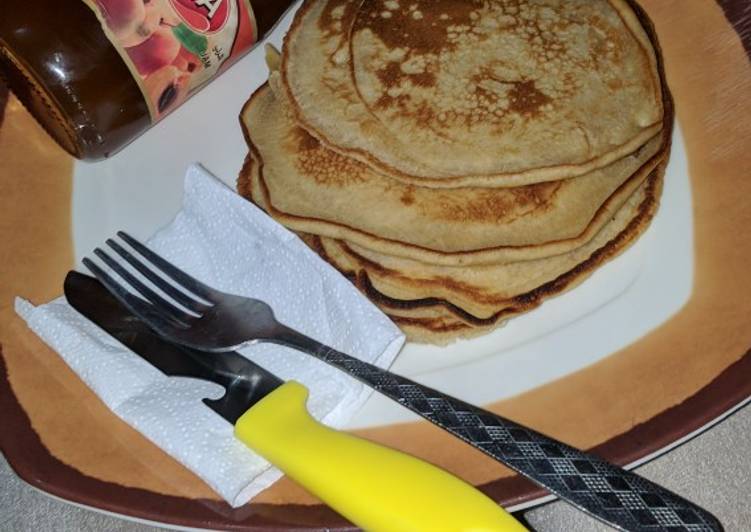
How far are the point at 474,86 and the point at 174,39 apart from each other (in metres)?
0.45

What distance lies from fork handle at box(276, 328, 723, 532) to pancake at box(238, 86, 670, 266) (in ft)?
Result: 0.56

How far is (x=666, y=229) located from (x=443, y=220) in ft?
1.05

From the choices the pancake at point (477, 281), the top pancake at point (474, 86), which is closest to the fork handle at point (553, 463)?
the pancake at point (477, 281)

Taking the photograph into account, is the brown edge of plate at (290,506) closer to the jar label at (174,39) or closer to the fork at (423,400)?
the fork at (423,400)

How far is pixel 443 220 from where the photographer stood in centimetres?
122

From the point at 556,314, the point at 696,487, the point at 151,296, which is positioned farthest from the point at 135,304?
the point at 696,487

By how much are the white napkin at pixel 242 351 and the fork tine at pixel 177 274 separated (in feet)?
0.08

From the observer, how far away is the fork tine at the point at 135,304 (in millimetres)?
1228

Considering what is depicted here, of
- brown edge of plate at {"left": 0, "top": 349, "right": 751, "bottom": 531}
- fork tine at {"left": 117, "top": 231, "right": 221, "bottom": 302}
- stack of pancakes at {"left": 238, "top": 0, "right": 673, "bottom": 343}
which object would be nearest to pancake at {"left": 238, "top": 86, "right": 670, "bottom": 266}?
stack of pancakes at {"left": 238, "top": 0, "right": 673, "bottom": 343}

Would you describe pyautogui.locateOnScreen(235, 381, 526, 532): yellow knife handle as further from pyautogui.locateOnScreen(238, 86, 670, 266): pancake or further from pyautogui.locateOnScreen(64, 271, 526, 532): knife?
pyautogui.locateOnScreen(238, 86, 670, 266): pancake

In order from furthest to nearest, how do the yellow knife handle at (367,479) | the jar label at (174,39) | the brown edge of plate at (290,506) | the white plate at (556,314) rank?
the jar label at (174,39), the white plate at (556,314), the brown edge of plate at (290,506), the yellow knife handle at (367,479)

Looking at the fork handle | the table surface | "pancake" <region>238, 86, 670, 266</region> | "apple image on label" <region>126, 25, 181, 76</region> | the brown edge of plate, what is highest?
"apple image on label" <region>126, 25, 181, 76</region>

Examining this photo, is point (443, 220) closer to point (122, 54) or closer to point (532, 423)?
point (532, 423)

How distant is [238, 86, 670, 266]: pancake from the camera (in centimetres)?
119
